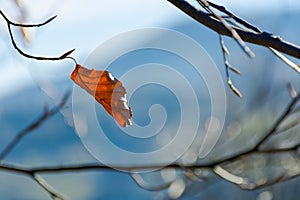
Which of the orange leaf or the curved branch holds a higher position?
the curved branch

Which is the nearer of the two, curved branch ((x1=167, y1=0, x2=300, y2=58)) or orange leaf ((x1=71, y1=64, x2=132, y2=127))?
curved branch ((x1=167, y1=0, x2=300, y2=58))

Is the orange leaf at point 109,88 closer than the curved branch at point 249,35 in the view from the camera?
No

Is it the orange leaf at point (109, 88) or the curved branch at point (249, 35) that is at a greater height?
the curved branch at point (249, 35)

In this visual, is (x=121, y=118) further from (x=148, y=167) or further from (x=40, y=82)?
(x=40, y=82)

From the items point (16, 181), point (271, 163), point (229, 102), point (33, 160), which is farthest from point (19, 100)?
point (271, 163)
